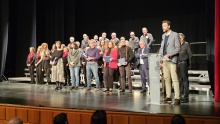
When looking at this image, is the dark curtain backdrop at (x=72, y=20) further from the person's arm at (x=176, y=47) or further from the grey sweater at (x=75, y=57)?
the person's arm at (x=176, y=47)

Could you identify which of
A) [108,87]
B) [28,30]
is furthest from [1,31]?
[108,87]

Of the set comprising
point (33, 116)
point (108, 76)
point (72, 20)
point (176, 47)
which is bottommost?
point (33, 116)

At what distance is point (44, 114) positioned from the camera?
4012 mm

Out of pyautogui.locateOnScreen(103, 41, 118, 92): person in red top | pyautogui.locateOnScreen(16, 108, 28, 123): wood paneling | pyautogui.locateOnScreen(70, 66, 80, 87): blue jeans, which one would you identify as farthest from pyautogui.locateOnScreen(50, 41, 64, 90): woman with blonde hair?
pyautogui.locateOnScreen(16, 108, 28, 123): wood paneling

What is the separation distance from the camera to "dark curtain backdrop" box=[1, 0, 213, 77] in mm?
9680

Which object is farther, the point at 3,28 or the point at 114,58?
the point at 3,28

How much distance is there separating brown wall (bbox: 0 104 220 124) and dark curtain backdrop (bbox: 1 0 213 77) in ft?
20.4

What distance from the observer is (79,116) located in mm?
3818

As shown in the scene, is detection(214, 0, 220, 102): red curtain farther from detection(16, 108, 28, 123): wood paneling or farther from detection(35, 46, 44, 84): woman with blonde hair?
detection(35, 46, 44, 84): woman with blonde hair

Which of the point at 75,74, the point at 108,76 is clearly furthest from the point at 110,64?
the point at 75,74

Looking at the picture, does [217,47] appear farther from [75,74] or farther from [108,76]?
[75,74]

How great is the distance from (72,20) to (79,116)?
25.8 ft

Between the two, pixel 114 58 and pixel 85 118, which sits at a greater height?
pixel 114 58

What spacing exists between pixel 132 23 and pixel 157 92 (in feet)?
18.7
